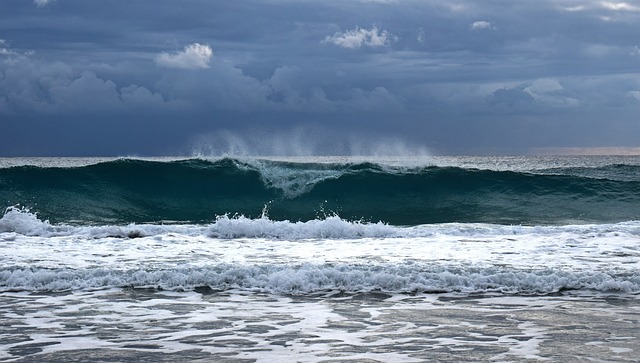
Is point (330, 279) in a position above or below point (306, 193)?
below

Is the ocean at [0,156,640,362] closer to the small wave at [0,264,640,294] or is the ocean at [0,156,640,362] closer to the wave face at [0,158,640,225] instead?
the small wave at [0,264,640,294]

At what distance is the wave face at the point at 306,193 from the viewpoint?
67.5 ft

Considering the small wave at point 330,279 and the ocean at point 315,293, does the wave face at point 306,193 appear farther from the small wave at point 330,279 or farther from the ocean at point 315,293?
the small wave at point 330,279

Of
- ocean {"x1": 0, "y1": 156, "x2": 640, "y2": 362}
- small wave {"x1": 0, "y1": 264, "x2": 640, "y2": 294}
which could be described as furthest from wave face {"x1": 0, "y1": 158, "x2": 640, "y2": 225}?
small wave {"x1": 0, "y1": 264, "x2": 640, "y2": 294}

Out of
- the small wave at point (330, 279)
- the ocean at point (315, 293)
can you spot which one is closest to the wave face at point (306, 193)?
the ocean at point (315, 293)

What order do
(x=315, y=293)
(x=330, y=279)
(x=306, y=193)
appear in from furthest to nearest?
(x=306, y=193)
(x=330, y=279)
(x=315, y=293)

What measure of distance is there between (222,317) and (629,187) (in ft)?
67.7

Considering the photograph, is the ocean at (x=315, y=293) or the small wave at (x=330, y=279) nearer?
the ocean at (x=315, y=293)

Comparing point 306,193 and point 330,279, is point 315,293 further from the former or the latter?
point 306,193

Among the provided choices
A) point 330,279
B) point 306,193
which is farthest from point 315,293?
point 306,193

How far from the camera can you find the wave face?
20.6 m

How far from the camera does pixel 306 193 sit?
896 inches

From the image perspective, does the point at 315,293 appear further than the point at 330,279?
No

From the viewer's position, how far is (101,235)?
1263cm
